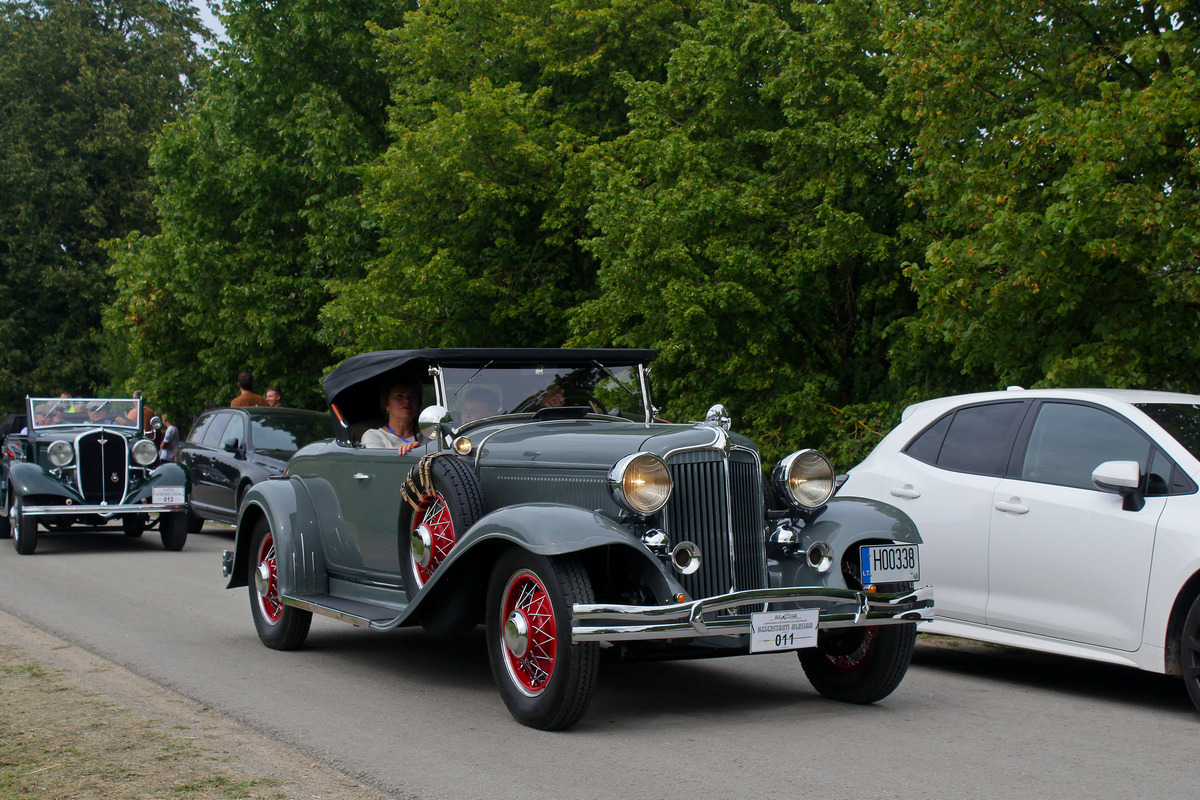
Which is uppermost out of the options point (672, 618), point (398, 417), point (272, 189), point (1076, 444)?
point (272, 189)

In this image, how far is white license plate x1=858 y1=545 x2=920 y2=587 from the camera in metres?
5.88

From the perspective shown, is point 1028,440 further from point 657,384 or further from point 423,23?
point 423,23

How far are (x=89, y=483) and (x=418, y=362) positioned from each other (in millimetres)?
9596

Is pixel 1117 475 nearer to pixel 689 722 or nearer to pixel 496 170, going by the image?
pixel 689 722

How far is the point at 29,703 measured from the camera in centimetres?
606

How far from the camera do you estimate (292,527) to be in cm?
778

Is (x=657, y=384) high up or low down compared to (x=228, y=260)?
down

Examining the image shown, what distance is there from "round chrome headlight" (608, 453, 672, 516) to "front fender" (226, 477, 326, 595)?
9.22 ft

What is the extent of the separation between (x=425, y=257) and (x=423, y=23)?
15.6 ft

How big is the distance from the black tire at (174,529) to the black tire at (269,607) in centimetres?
714

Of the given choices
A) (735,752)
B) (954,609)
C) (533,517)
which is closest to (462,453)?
(533,517)

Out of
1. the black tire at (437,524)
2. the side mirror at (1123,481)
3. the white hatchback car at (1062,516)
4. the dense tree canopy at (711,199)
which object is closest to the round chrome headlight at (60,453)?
the dense tree canopy at (711,199)

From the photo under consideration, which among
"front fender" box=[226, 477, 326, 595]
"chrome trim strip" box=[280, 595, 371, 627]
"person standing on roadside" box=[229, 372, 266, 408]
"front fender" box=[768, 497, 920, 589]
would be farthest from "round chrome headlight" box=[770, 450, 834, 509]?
"person standing on roadside" box=[229, 372, 266, 408]

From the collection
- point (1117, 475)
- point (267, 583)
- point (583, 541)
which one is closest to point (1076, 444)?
point (1117, 475)
